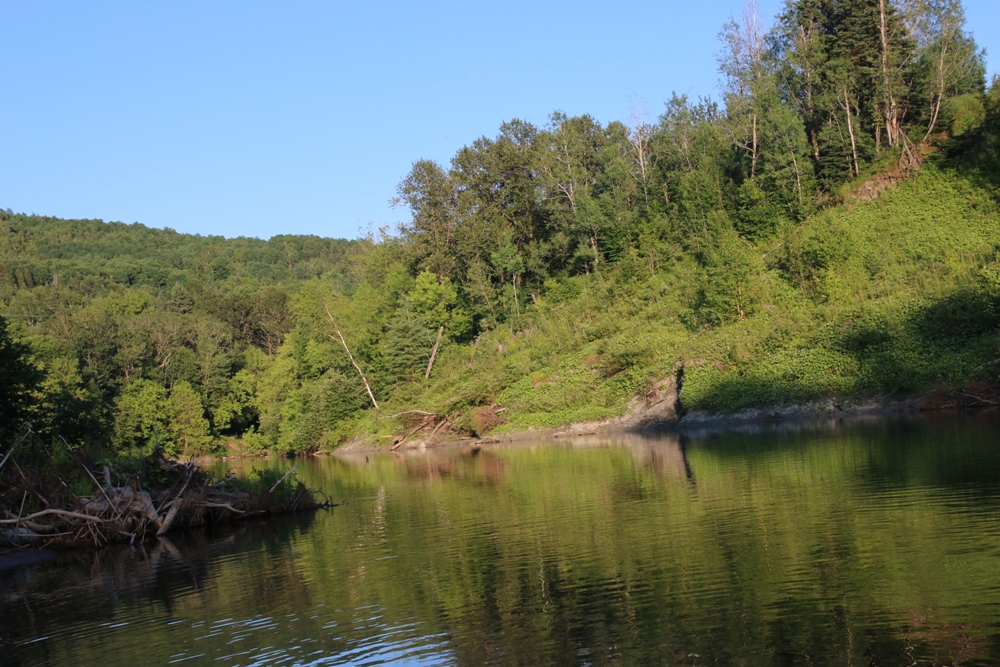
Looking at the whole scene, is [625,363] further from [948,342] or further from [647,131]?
[647,131]

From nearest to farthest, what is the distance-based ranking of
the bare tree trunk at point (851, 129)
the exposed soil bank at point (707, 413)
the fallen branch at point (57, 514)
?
the fallen branch at point (57, 514), the exposed soil bank at point (707, 413), the bare tree trunk at point (851, 129)

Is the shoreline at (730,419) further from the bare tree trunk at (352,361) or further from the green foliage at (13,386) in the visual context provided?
the green foliage at (13,386)

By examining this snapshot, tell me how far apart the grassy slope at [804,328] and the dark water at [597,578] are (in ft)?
41.8

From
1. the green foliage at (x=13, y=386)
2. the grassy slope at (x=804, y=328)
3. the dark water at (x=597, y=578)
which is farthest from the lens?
the grassy slope at (x=804, y=328)

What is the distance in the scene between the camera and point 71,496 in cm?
2636

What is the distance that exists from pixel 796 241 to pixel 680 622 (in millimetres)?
46501

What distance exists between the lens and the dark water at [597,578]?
36.6ft

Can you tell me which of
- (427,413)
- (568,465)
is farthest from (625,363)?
(568,465)

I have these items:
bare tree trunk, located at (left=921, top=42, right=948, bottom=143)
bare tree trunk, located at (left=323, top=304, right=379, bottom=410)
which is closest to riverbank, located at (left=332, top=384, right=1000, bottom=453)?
bare tree trunk, located at (left=323, top=304, right=379, bottom=410)

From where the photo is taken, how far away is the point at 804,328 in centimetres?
4712

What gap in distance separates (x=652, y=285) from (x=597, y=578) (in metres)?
51.6

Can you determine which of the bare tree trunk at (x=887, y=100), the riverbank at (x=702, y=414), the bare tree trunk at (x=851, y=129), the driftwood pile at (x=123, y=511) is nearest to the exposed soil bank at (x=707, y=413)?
the riverbank at (x=702, y=414)

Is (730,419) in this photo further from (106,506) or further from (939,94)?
(106,506)

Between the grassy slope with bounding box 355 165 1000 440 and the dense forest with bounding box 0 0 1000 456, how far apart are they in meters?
0.14
